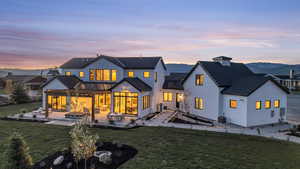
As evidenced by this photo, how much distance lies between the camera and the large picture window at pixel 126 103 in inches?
786

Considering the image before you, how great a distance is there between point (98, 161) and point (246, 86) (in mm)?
15736

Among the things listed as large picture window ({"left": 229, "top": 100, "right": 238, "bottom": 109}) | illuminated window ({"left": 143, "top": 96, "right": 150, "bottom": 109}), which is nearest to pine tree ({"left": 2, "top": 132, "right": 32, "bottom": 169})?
illuminated window ({"left": 143, "top": 96, "right": 150, "bottom": 109})

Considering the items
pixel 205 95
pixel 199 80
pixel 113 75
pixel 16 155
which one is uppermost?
pixel 113 75

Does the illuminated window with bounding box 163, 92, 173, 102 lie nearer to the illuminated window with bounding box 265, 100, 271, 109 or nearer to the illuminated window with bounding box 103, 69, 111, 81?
the illuminated window with bounding box 103, 69, 111, 81

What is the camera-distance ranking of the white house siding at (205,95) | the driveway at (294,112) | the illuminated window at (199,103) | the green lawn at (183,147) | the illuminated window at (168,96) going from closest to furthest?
the green lawn at (183,147)
the white house siding at (205,95)
the driveway at (294,112)
the illuminated window at (199,103)
the illuminated window at (168,96)

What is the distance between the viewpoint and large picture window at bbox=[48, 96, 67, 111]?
72.5 feet

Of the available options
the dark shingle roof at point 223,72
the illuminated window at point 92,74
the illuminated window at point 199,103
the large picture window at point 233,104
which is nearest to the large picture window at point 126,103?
the illuminated window at point 92,74

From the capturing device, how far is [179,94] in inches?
950

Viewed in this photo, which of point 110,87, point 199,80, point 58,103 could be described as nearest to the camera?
point 199,80

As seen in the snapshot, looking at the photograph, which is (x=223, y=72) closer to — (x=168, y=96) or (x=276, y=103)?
(x=276, y=103)

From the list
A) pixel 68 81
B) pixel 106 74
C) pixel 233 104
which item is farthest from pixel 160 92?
pixel 68 81

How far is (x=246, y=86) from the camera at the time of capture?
17.7 m

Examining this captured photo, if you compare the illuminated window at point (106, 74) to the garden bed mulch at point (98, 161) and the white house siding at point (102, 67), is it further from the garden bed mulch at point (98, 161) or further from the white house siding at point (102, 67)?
the garden bed mulch at point (98, 161)

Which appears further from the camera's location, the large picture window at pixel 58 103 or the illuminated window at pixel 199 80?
the large picture window at pixel 58 103
